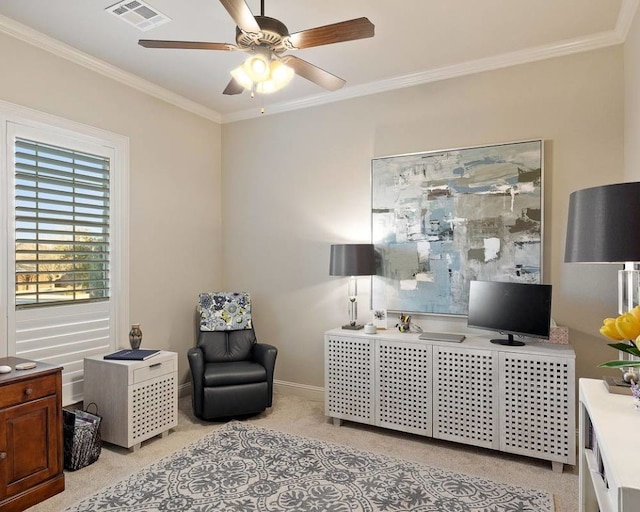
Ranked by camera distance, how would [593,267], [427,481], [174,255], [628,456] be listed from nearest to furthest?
[628,456] → [427,481] → [593,267] → [174,255]

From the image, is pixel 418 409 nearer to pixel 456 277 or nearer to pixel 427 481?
pixel 427 481

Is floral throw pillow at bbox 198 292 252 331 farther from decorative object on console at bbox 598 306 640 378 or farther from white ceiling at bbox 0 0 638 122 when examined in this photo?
decorative object on console at bbox 598 306 640 378

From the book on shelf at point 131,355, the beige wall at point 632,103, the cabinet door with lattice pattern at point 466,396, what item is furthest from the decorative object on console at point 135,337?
the beige wall at point 632,103

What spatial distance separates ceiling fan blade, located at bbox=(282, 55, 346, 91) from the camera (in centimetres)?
256

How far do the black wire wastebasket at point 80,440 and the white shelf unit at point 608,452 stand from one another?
2855mm

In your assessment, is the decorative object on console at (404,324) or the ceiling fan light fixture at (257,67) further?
the decorative object on console at (404,324)

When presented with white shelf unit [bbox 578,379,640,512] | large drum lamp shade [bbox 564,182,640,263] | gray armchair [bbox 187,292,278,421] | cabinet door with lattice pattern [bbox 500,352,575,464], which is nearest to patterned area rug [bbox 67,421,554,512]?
cabinet door with lattice pattern [bbox 500,352,575,464]

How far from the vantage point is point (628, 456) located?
128cm

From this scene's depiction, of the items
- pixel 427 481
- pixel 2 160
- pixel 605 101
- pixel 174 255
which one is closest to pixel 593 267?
pixel 605 101

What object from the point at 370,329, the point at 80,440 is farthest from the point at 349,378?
the point at 80,440

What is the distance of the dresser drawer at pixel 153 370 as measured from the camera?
322cm

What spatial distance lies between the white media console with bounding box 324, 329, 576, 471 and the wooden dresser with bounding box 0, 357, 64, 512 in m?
1.97

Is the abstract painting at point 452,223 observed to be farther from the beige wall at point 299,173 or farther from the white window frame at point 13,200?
the white window frame at point 13,200

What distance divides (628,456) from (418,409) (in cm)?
216
